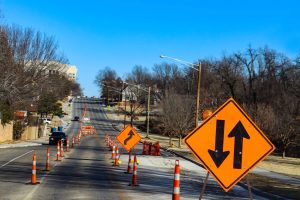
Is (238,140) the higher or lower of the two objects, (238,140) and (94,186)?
the higher

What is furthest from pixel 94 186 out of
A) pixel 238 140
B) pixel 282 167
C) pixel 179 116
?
pixel 179 116

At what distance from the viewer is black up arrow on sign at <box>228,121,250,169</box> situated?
8.09 m

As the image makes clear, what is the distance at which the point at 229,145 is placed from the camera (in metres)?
8.17

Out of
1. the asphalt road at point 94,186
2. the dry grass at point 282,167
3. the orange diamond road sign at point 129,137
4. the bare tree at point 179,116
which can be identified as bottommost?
the dry grass at point 282,167

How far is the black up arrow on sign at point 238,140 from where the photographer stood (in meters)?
8.09

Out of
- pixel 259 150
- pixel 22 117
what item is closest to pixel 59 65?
pixel 22 117

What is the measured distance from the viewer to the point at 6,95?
47.2 m

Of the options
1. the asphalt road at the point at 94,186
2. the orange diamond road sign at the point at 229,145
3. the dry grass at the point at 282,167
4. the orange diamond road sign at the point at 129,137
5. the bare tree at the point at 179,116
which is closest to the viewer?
the orange diamond road sign at the point at 229,145

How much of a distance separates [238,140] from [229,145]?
6.9 inches

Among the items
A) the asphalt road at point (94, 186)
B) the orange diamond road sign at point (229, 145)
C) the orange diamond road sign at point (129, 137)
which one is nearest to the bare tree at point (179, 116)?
the orange diamond road sign at point (129, 137)

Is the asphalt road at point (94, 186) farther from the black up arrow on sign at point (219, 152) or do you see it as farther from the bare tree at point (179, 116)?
the bare tree at point (179, 116)

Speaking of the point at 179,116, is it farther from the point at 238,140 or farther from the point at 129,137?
the point at 238,140

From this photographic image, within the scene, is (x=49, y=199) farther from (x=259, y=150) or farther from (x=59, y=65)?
(x=59, y=65)

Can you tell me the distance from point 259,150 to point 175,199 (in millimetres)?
1779
